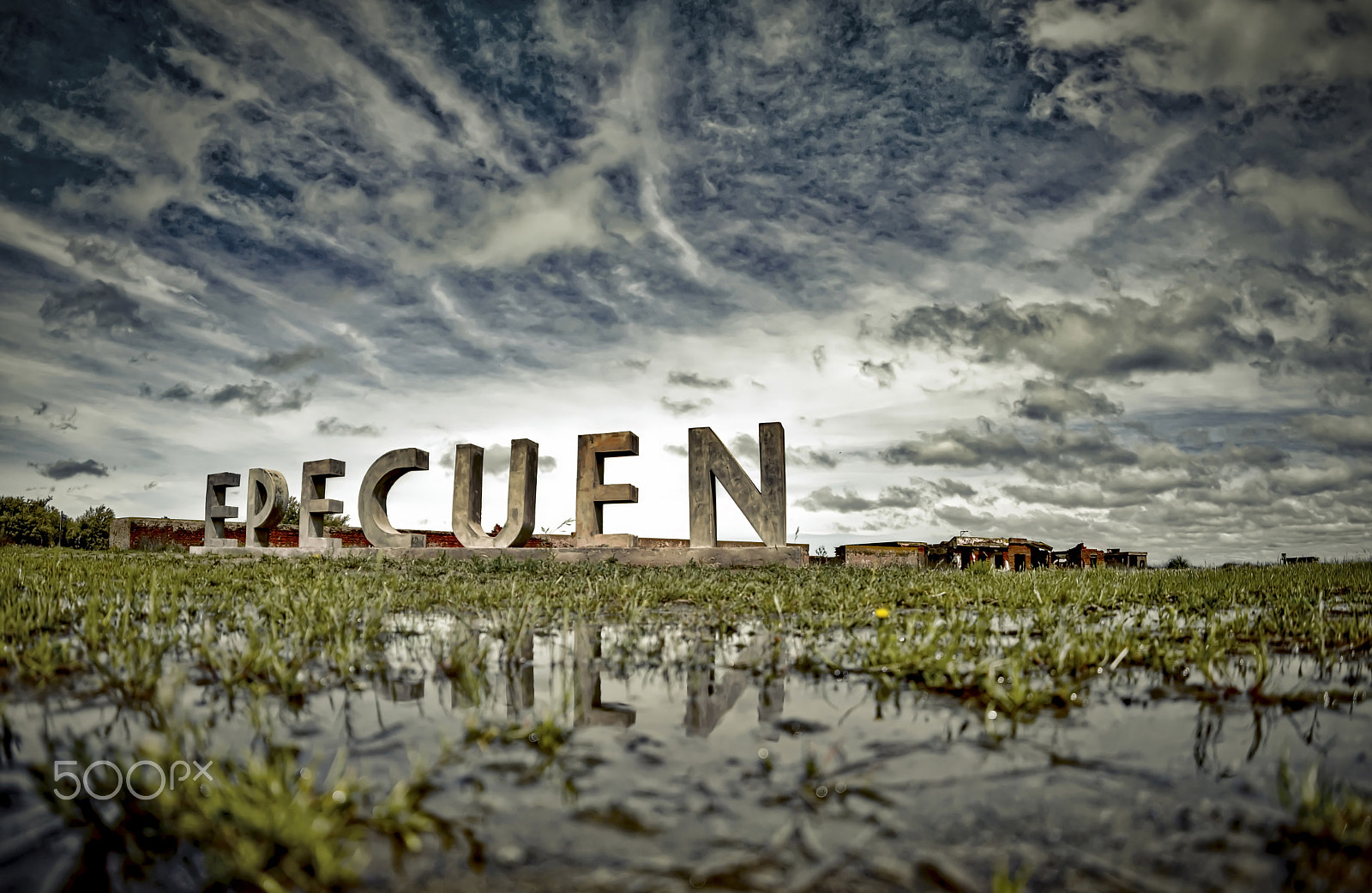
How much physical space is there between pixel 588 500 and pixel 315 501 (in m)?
8.20

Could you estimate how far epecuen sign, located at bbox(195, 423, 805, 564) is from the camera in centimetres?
1354

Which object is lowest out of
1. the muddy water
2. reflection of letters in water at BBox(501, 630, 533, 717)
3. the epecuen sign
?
the muddy water

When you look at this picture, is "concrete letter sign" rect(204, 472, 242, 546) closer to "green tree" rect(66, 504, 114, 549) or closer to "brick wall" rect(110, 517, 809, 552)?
"brick wall" rect(110, 517, 809, 552)

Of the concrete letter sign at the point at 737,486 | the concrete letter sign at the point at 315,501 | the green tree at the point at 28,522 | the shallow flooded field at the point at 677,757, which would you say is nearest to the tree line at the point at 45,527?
the green tree at the point at 28,522

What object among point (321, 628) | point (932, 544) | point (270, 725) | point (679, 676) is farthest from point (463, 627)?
point (932, 544)

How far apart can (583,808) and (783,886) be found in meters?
0.55

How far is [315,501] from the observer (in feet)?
59.7

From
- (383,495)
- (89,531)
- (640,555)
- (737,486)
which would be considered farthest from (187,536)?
(737,486)

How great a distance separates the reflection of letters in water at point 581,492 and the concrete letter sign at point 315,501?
2 cm

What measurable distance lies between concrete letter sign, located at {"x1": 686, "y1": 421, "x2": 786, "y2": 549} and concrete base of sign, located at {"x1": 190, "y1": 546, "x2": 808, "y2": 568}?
409mm

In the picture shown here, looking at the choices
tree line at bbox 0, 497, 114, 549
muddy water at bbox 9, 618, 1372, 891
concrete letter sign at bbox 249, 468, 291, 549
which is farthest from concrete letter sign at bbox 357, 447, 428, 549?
tree line at bbox 0, 497, 114, 549

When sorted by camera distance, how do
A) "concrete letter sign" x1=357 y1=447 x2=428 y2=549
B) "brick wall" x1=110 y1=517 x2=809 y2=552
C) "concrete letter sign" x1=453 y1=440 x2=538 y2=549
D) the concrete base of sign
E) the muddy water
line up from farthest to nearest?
"brick wall" x1=110 y1=517 x2=809 y2=552, "concrete letter sign" x1=357 y1=447 x2=428 y2=549, "concrete letter sign" x1=453 y1=440 x2=538 y2=549, the concrete base of sign, the muddy water

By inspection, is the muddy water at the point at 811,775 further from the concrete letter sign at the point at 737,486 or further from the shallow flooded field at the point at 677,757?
the concrete letter sign at the point at 737,486

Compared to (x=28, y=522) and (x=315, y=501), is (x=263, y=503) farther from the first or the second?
(x=28, y=522)
